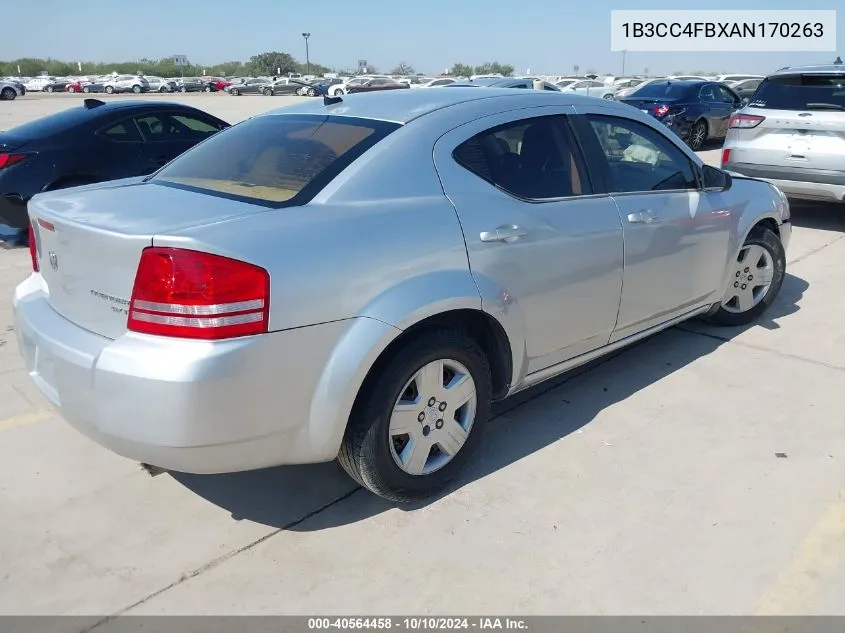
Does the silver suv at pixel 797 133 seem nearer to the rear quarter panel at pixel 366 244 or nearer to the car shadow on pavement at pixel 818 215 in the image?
the car shadow on pavement at pixel 818 215

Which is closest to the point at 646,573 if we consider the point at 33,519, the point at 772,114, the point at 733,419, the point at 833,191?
the point at 733,419

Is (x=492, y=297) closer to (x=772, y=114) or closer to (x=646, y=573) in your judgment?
(x=646, y=573)

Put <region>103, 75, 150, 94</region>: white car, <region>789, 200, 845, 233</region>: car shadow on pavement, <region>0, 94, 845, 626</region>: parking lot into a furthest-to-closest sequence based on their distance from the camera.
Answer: <region>103, 75, 150, 94</region>: white car → <region>789, 200, 845, 233</region>: car shadow on pavement → <region>0, 94, 845, 626</region>: parking lot

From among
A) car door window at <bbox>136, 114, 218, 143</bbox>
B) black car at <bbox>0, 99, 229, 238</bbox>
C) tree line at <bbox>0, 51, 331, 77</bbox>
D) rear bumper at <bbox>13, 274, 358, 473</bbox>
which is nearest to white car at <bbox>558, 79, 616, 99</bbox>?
car door window at <bbox>136, 114, 218, 143</bbox>

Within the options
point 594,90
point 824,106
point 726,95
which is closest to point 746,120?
point 824,106

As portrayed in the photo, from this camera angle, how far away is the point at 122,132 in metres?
7.62

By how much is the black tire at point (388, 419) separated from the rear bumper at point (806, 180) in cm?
575

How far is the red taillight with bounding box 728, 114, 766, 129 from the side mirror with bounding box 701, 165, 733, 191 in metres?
3.79

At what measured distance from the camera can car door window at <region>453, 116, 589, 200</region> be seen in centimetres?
325

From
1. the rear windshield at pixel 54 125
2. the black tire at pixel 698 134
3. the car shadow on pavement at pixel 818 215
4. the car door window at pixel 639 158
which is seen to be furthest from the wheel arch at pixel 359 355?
the black tire at pixel 698 134

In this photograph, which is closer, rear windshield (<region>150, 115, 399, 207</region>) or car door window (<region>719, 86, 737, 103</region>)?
rear windshield (<region>150, 115, 399, 207</region>)

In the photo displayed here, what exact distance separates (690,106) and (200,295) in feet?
47.0

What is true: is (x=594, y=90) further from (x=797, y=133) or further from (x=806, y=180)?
(x=806, y=180)

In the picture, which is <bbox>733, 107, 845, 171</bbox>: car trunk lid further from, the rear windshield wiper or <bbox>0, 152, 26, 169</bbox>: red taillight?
<bbox>0, 152, 26, 169</bbox>: red taillight
